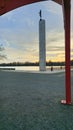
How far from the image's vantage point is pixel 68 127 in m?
4.14

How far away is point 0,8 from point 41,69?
747 inches

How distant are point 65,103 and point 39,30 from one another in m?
19.8

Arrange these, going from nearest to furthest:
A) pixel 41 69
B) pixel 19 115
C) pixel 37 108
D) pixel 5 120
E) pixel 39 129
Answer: pixel 39 129, pixel 5 120, pixel 19 115, pixel 37 108, pixel 41 69

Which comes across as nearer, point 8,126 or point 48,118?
point 8,126

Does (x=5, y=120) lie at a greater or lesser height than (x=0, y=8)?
lesser

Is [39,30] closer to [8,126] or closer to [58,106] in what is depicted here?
[58,106]

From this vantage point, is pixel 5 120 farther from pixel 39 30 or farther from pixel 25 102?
pixel 39 30

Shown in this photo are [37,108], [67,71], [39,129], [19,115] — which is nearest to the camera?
[39,129]

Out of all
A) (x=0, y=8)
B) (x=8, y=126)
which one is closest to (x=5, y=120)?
(x=8, y=126)

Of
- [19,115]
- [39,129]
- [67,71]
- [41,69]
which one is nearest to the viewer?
[39,129]

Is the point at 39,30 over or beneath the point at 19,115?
over

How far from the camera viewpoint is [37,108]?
226 inches

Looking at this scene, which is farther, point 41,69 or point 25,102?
point 41,69

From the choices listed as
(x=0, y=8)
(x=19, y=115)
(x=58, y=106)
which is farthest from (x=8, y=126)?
(x=0, y=8)
